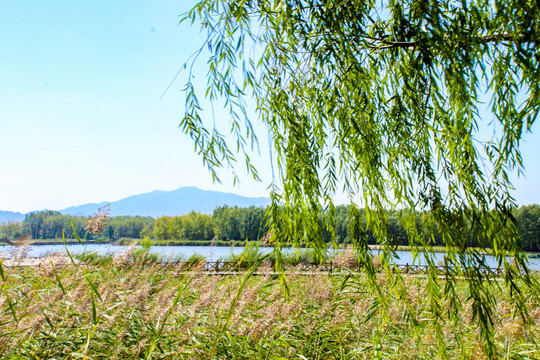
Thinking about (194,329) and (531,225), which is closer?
(194,329)

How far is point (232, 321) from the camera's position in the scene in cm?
215

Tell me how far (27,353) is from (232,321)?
108cm

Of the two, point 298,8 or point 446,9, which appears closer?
point 298,8

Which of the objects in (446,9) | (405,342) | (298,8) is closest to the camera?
(298,8)

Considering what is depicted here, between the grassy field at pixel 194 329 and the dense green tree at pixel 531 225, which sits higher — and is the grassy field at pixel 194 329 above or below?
below

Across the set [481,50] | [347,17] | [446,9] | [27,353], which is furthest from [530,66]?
[27,353]

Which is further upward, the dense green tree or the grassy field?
the dense green tree

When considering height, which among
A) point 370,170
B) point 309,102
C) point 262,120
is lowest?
point 370,170

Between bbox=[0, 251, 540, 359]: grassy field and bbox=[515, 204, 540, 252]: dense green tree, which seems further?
bbox=[515, 204, 540, 252]: dense green tree

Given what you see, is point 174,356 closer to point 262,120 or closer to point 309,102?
point 262,120

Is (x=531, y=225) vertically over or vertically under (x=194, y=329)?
over

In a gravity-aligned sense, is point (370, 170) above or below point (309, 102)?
below

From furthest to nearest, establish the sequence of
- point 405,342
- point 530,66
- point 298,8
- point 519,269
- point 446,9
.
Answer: point 405,342 < point 446,9 < point 298,8 < point 519,269 < point 530,66

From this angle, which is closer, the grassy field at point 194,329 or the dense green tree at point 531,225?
the grassy field at point 194,329
